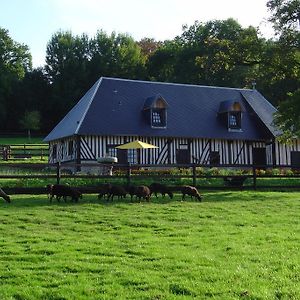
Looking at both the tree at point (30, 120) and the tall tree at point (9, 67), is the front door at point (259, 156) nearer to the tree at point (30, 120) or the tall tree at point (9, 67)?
the tree at point (30, 120)

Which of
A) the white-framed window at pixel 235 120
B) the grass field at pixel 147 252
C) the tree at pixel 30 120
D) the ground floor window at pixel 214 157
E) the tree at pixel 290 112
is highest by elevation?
the tree at pixel 30 120

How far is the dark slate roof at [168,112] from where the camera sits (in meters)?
32.8

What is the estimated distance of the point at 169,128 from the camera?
112 ft

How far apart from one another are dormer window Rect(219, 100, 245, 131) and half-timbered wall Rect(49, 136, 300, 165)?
112 centimetres

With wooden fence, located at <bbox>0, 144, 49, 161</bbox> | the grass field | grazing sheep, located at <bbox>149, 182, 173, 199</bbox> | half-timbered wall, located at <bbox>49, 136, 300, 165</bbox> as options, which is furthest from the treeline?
the grass field

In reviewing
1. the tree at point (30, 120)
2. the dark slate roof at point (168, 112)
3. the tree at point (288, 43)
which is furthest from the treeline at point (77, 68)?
the tree at point (288, 43)

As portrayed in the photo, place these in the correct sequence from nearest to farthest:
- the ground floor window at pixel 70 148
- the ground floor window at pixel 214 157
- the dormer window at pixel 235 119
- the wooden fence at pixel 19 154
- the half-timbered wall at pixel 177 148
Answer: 1. the half-timbered wall at pixel 177 148
2. the ground floor window at pixel 70 148
3. the ground floor window at pixel 214 157
4. the dormer window at pixel 235 119
5. the wooden fence at pixel 19 154

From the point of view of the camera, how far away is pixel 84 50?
67438 millimetres

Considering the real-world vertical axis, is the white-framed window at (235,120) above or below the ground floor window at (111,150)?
above

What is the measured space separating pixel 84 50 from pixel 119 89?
110 ft

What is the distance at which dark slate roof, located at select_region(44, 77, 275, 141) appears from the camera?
32.8m

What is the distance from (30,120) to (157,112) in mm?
29022

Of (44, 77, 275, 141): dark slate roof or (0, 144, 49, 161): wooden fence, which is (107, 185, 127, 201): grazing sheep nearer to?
(44, 77, 275, 141): dark slate roof

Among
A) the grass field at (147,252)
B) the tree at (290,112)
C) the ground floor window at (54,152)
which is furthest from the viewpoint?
the ground floor window at (54,152)
